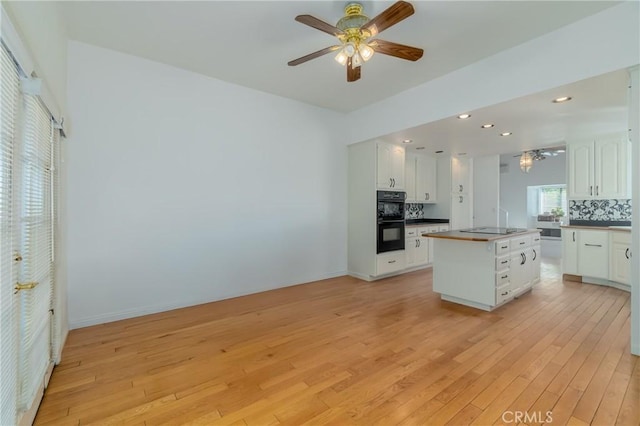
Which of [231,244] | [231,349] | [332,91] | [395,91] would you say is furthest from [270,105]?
[231,349]

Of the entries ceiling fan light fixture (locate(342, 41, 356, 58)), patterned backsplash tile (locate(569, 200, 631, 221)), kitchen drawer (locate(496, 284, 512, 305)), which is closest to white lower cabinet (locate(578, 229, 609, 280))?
patterned backsplash tile (locate(569, 200, 631, 221))

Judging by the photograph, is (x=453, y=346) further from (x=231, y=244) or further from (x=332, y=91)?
(x=332, y=91)

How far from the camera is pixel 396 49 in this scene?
2.48m

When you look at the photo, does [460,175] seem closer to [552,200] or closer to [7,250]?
[552,200]

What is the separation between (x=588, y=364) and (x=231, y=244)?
3.79 meters

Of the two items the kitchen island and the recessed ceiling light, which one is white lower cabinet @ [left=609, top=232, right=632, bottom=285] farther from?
the recessed ceiling light

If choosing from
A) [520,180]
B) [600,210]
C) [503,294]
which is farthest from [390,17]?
[520,180]

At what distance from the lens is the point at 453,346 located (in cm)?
Result: 252

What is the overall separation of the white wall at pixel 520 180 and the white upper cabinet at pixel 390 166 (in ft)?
22.0

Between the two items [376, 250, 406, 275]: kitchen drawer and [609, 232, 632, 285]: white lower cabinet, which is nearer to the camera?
[609, 232, 632, 285]: white lower cabinet

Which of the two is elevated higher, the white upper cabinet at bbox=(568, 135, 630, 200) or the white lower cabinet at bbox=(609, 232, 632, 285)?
the white upper cabinet at bbox=(568, 135, 630, 200)

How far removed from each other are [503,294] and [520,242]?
0.86 m

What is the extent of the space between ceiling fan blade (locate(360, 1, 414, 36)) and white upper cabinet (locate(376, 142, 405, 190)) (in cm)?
260

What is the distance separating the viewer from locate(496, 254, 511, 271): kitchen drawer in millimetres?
3336
